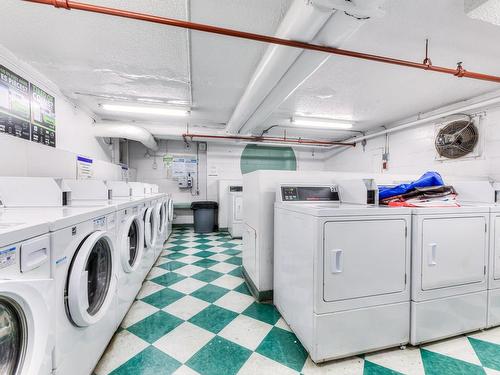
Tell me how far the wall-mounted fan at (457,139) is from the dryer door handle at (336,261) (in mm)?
3556

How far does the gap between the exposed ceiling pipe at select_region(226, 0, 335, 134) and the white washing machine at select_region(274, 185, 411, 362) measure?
4.29 feet

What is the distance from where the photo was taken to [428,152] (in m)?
3.95

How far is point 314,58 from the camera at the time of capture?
2.00 meters

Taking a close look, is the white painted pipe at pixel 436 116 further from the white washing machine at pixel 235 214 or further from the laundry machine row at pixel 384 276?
the white washing machine at pixel 235 214

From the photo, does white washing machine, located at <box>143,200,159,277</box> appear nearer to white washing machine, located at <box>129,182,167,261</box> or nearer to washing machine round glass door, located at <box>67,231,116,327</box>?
white washing machine, located at <box>129,182,167,261</box>

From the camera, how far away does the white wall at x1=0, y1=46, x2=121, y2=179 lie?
7.35 ft

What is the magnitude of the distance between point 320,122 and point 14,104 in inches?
183

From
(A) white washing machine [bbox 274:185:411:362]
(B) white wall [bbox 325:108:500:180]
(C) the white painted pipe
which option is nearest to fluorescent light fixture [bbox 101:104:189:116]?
(A) white washing machine [bbox 274:185:411:362]

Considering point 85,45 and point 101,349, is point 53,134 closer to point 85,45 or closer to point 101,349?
point 85,45

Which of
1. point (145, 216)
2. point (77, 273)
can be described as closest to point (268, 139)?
point (145, 216)

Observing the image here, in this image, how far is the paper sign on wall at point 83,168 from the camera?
3.29 meters

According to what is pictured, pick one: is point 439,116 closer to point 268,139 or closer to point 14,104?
point 268,139

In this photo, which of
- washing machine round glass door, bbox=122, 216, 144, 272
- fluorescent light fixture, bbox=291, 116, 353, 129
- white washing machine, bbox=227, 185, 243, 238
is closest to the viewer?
washing machine round glass door, bbox=122, 216, 144, 272

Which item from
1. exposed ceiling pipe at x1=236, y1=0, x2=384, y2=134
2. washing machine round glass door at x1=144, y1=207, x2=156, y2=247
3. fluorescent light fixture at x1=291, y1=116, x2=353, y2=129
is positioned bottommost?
washing machine round glass door at x1=144, y1=207, x2=156, y2=247
